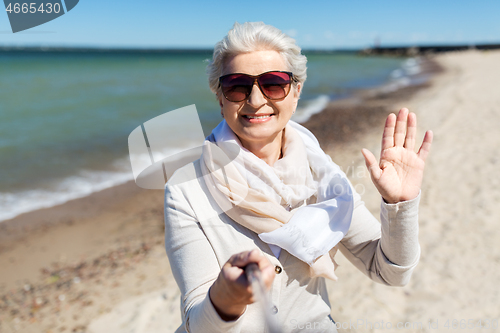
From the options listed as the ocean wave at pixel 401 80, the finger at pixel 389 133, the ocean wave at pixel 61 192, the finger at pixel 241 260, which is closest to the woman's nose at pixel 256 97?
the finger at pixel 389 133

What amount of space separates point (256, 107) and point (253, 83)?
12 centimetres

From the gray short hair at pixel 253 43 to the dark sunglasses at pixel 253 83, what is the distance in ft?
0.32

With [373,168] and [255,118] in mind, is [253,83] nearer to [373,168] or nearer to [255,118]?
[255,118]

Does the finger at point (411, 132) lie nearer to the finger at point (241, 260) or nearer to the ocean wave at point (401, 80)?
the finger at point (241, 260)

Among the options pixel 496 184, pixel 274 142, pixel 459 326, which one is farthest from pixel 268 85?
pixel 496 184

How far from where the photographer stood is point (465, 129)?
313 inches

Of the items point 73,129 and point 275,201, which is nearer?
point 275,201

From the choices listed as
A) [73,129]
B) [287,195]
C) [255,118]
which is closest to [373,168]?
[287,195]

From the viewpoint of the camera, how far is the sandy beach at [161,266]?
3.14 metres

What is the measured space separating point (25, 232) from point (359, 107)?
12.5 m

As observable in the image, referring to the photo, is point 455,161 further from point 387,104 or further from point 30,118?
point 30,118

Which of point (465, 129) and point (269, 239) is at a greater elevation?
point (269, 239)

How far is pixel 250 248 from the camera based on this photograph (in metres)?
1.60

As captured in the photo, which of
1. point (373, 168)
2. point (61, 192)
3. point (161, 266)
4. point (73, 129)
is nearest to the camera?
point (373, 168)
